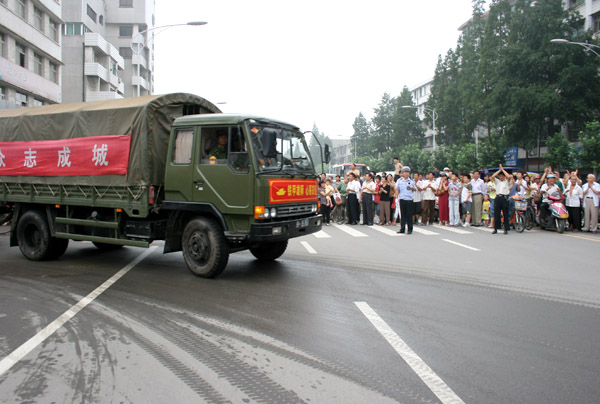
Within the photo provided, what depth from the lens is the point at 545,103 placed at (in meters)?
37.8

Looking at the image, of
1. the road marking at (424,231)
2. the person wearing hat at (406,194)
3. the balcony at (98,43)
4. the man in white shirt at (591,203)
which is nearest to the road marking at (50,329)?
the person wearing hat at (406,194)

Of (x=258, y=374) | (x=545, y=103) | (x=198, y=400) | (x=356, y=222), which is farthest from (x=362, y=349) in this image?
(x=545, y=103)

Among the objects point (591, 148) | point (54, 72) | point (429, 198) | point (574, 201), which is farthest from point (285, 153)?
point (54, 72)

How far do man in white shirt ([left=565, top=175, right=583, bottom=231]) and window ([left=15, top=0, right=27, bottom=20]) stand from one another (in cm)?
3223

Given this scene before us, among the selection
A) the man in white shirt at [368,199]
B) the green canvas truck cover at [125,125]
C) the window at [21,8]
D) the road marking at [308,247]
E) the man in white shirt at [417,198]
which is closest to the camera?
the green canvas truck cover at [125,125]

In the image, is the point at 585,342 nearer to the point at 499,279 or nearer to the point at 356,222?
the point at 499,279

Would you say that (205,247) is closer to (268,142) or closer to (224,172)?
(224,172)

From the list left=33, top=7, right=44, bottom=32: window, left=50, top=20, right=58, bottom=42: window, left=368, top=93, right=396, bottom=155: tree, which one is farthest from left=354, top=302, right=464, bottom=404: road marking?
left=368, top=93, right=396, bottom=155: tree

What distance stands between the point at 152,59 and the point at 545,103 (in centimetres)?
5541

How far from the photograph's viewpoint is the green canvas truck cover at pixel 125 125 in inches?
294

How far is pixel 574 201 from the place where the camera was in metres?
14.3

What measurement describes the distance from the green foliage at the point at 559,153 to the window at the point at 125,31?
169ft

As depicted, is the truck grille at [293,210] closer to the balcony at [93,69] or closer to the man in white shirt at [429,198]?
the man in white shirt at [429,198]

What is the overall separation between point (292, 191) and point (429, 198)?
10497 millimetres
